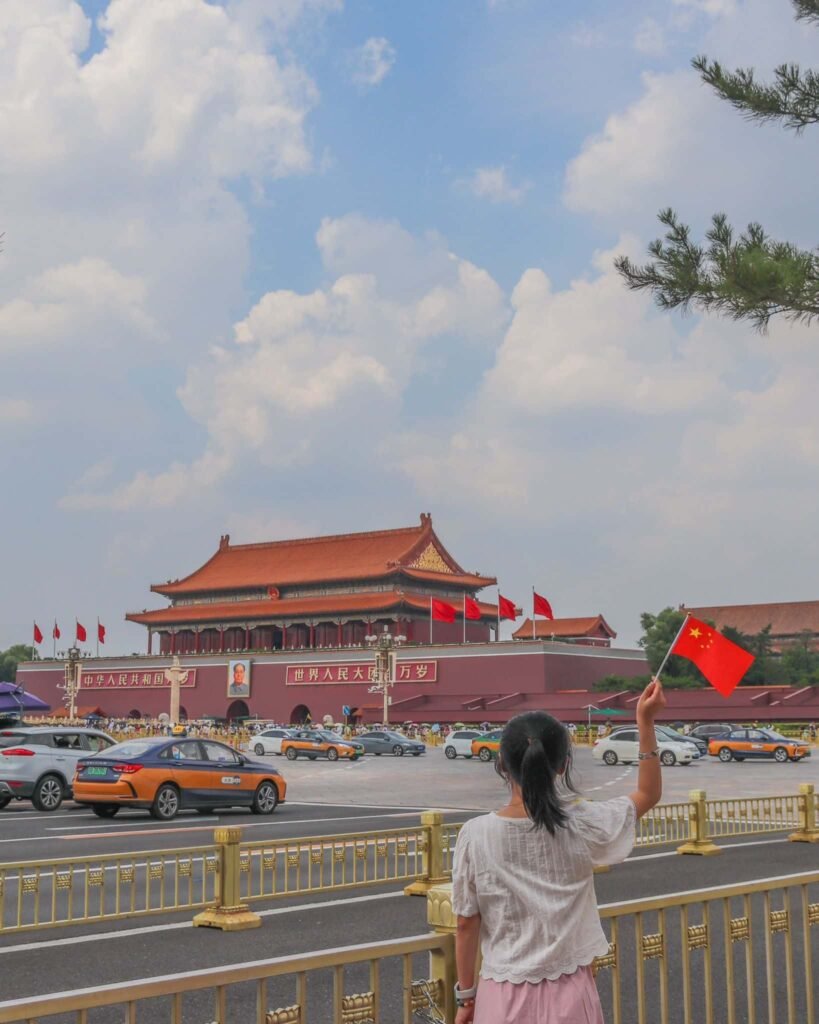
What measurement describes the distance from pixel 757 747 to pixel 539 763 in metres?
34.3

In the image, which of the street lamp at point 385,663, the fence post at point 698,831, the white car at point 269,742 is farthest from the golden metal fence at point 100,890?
the street lamp at point 385,663

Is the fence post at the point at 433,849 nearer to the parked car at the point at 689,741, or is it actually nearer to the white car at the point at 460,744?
the parked car at the point at 689,741

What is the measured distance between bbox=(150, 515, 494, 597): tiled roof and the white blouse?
60272mm

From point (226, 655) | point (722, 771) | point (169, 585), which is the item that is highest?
point (169, 585)

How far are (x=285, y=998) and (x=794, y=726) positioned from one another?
145 ft

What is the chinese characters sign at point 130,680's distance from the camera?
69000mm

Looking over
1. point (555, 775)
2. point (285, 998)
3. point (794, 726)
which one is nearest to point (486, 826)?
point (555, 775)

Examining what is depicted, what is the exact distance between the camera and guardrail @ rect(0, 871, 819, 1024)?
3037 millimetres

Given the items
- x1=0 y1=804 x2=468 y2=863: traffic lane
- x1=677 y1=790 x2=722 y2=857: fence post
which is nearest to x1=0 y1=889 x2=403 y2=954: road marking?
x1=0 y1=804 x2=468 y2=863: traffic lane

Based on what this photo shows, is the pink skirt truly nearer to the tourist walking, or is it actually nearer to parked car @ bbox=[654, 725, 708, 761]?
the tourist walking

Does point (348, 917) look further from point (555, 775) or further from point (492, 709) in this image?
point (492, 709)

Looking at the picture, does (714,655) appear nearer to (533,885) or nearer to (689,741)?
(533,885)

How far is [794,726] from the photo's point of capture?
47281 mm

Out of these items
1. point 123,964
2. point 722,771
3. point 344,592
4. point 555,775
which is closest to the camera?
point 555,775
